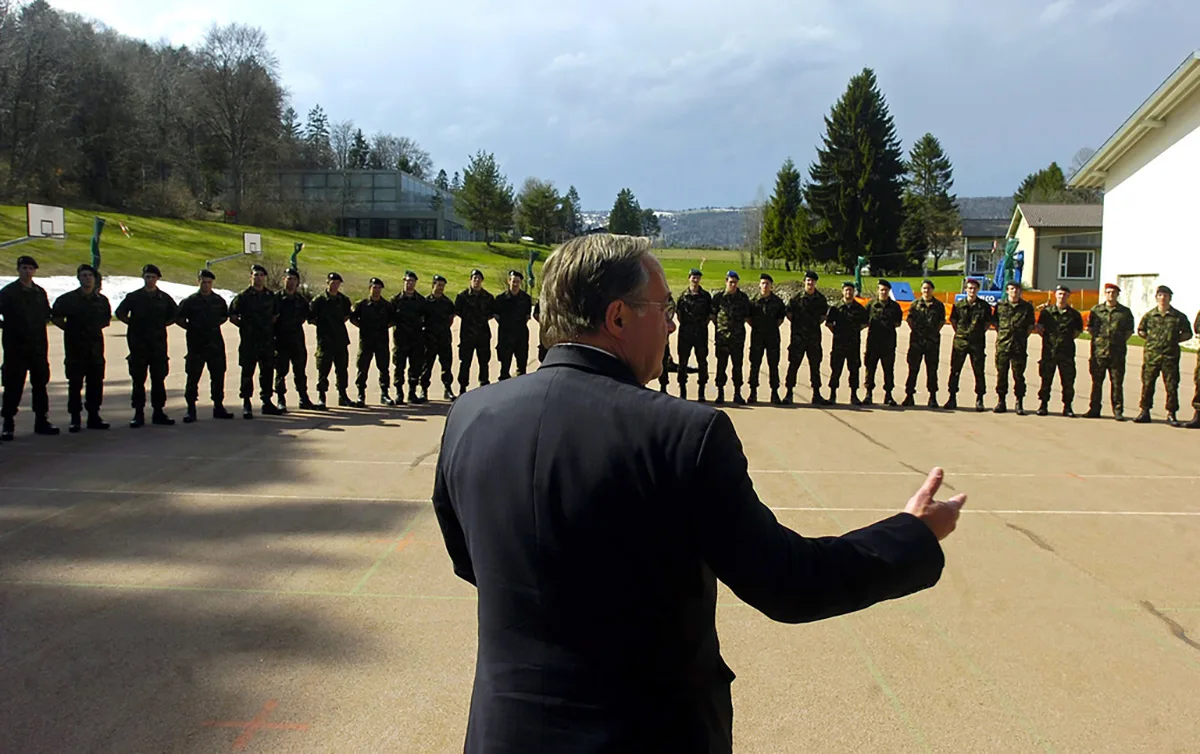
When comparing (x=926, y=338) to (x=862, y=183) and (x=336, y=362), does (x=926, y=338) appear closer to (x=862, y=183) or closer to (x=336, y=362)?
(x=336, y=362)

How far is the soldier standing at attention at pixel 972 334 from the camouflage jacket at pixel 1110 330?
1.46 m

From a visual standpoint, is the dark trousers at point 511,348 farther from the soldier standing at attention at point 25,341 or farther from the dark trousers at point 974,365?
the dark trousers at point 974,365

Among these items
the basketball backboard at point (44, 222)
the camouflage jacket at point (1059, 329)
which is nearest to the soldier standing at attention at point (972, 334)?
the camouflage jacket at point (1059, 329)

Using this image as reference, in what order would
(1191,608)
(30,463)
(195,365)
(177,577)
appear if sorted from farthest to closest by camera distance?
1. (195,365)
2. (30,463)
3. (177,577)
4. (1191,608)

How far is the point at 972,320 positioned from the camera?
13.1 metres

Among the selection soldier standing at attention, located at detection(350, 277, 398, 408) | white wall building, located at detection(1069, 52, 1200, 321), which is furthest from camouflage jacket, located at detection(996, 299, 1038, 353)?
white wall building, located at detection(1069, 52, 1200, 321)

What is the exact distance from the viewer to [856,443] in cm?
1013

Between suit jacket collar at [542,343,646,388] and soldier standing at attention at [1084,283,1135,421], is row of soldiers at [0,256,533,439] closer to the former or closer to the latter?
soldier standing at attention at [1084,283,1135,421]

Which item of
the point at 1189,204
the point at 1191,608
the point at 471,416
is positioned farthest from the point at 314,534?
the point at 1189,204

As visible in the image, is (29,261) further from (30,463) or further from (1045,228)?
(1045,228)

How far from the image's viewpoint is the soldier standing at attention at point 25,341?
978cm

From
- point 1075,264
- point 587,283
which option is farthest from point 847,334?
point 1075,264

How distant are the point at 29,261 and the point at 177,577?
6.80m

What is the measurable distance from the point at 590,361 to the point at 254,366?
11.1 m
